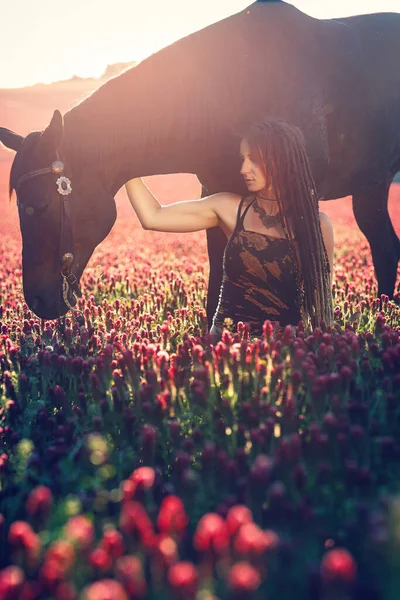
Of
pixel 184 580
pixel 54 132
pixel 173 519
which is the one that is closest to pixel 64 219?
pixel 54 132

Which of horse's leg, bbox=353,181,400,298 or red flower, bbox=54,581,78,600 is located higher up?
horse's leg, bbox=353,181,400,298

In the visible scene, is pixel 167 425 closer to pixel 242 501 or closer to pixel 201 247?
pixel 242 501

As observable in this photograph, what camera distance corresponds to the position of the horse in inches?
188

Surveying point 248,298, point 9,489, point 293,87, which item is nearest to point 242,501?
point 9,489

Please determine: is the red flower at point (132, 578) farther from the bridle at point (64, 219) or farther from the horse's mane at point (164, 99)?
the horse's mane at point (164, 99)

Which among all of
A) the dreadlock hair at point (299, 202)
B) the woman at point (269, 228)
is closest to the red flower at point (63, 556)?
the woman at point (269, 228)

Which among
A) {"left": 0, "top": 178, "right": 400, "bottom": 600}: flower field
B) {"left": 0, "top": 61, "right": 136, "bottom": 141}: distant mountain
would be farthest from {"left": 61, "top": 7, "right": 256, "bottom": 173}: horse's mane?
{"left": 0, "top": 61, "right": 136, "bottom": 141}: distant mountain

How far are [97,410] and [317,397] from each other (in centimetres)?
133

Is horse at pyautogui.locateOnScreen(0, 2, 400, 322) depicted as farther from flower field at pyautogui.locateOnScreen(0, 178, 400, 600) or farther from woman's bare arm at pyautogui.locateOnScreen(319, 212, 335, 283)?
flower field at pyautogui.locateOnScreen(0, 178, 400, 600)

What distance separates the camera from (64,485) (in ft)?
9.05

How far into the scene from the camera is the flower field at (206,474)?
5.77 feet

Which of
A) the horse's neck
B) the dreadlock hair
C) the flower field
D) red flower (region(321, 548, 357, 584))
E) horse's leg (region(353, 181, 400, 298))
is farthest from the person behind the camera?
horse's leg (region(353, 181, 400, 298))

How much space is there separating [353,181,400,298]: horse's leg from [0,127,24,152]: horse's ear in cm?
406

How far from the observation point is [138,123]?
5.01 meters
